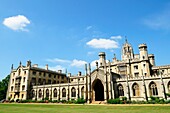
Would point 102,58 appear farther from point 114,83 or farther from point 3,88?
point 3,88

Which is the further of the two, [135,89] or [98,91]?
[98,91]

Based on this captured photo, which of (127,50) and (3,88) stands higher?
(127,50)

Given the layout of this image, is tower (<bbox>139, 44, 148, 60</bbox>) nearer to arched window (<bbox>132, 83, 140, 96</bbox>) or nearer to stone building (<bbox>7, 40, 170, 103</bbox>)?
stone building (<bbox>7, 40, 170, 103</bbox>)

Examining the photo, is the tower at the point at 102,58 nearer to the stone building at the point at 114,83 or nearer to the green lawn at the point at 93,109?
the stone building at the point at 114,83

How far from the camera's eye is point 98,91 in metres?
46.9

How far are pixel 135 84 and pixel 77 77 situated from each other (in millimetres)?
35599

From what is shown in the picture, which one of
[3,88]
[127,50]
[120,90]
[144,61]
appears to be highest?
[127,50]

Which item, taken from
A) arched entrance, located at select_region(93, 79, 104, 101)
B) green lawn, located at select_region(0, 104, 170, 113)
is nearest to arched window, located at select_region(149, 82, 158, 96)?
green lawn, located at select_region(0, 104, 170, 113)

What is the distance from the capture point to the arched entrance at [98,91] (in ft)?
150

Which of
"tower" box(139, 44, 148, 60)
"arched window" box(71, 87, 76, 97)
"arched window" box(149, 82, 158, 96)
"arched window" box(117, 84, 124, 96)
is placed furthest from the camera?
"tower" box(139, 44, 148, 60)

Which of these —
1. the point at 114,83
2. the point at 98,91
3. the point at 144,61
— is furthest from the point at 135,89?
the point at 144,61

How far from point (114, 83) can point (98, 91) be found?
6.73m

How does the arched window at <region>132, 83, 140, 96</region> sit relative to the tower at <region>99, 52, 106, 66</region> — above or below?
below

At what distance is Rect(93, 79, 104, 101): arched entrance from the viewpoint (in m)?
45.6
